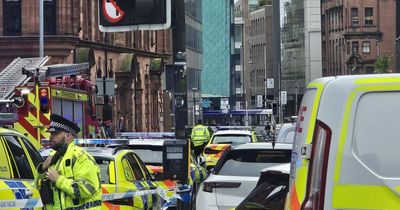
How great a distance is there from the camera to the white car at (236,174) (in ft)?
36.8

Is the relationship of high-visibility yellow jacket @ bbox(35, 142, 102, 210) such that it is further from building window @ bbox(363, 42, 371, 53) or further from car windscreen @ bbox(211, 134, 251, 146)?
building window @ bbox(363, 42, 371, 53)

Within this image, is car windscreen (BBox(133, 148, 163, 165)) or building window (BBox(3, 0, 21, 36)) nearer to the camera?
car windscreen (BBox(133, 148, 163, 165))

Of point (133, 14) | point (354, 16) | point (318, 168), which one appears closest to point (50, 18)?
point (133, 14)

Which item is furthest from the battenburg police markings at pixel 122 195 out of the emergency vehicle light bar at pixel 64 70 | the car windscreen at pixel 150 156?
the emergency vehicle light bar at pixel 64 70

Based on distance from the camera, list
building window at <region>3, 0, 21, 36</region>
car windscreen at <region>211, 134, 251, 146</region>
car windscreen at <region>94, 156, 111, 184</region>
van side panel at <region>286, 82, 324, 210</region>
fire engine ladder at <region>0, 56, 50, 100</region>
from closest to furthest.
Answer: van side panel at <region>286, 82, 324, 210</region> < car windscreen at <region>94, 156, 111, 184</region> < fire engine ladder at <region>0, 56, 50, 100</region> < car windscreen at <region>211, 134, 251, 146</region> < building window at <region>3, 0, 21, 36</region>

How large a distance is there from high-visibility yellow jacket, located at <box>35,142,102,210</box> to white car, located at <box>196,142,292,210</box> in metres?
3.74

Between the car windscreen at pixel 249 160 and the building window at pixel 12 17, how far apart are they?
33135 mm

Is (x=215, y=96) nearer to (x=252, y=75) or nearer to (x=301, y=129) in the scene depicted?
(x=252, y=75)

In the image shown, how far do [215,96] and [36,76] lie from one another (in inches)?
4155

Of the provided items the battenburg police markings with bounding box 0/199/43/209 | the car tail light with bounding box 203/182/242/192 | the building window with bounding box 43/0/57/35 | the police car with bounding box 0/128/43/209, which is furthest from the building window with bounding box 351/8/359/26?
the battenburg police markings with bounding box 0/199/43/209

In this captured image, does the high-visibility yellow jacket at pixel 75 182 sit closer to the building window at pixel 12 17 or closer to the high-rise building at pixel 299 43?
→ the building window at pixel 12 17

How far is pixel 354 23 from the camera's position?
147 m

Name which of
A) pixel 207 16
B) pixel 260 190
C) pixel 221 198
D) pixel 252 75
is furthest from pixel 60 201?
pixel 252 75

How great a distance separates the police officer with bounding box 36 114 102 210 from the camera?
7477 mm
